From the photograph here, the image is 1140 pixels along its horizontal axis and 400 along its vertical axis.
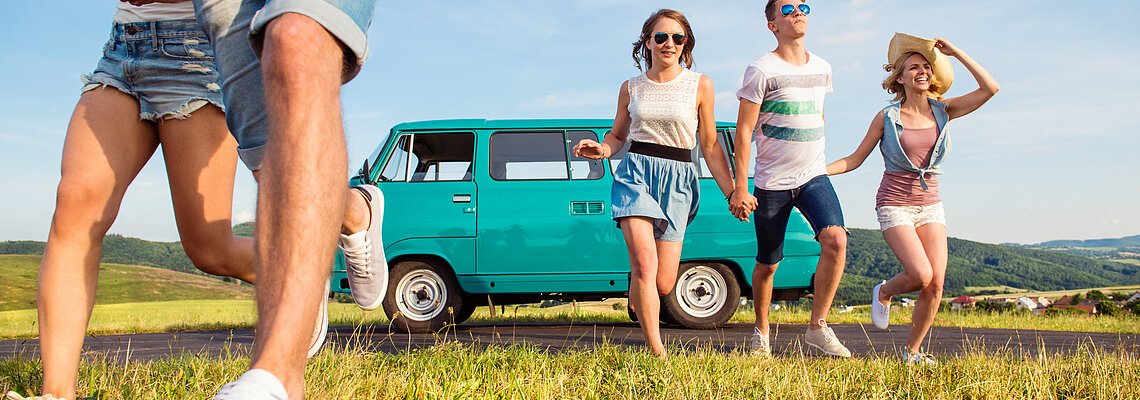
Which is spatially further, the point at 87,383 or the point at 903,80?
the point at 903,80

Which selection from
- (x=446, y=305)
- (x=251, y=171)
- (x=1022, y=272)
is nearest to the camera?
(x=251, y=171)

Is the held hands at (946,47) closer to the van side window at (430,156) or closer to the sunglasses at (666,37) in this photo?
the sunglasses at (666,37)

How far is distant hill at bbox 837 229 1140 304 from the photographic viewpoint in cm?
9569

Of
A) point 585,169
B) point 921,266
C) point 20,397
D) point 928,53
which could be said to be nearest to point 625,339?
Result: point 921,266

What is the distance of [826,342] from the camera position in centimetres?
461

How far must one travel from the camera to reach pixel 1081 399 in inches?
109

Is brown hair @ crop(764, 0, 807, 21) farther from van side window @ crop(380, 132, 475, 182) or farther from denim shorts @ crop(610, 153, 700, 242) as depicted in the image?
van side window @ crop(380, 132, 475, 182)

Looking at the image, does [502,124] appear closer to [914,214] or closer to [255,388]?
[914,214]

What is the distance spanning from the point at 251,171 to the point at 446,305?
5520 millimetres

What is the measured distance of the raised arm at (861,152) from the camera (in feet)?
15.6

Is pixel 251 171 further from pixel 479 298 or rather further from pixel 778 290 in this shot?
pixel 778 290

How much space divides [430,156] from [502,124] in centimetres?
73

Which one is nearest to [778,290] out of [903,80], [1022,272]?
[903,80]

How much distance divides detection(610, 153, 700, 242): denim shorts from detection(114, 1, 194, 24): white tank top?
2.32 meters
